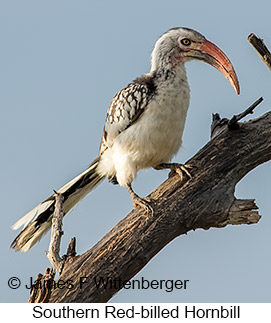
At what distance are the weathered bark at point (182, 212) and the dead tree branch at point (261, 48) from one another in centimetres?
62

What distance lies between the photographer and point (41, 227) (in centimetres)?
699

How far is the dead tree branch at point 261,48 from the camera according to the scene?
22.0 ft

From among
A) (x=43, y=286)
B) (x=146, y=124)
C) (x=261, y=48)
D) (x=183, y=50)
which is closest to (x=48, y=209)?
(x=146, y=124)

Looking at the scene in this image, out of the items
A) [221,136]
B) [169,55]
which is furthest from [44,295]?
[169,55]

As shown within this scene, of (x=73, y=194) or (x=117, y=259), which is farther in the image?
(x=73, y=194)

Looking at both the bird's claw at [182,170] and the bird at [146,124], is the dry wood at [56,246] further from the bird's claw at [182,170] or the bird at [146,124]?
the bird's claw at [182,170]

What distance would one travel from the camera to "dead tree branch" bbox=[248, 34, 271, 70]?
6.69 m

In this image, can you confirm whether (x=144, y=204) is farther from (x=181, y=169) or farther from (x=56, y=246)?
(x=56, y=246)

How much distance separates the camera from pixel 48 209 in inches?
279

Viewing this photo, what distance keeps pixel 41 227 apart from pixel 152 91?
185 cm

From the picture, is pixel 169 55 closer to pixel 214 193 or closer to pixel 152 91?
pixel 152 91

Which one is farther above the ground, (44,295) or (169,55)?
(169,55)

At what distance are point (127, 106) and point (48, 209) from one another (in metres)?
1.38

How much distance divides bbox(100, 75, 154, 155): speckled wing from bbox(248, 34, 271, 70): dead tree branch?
1159mm
